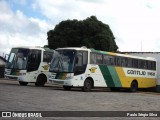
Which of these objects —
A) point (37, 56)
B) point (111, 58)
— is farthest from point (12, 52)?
point (111, 58)

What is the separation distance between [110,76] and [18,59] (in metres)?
6.64

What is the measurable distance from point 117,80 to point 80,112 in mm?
16293

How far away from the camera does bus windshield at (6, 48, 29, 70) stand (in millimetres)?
28769

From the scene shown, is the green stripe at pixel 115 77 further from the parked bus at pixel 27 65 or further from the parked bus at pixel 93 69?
the parked bus at pixel 27 65

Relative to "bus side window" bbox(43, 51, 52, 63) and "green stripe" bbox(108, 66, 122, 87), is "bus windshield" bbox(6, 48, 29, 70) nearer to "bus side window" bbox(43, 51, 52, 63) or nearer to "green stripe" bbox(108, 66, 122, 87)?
"bus side window" bbox(43, 51, 52, 63)

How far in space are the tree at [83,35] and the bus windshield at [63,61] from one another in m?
21.8

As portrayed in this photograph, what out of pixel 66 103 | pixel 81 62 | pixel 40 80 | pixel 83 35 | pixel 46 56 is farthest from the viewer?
pixel 83 35

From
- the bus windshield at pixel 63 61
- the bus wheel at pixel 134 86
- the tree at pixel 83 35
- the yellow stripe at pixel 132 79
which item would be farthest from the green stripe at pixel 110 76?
the tree at pixel 83 35

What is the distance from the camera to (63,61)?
85.9ft

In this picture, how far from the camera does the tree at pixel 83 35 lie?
48.8 m

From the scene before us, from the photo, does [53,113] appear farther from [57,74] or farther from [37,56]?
[37,56]

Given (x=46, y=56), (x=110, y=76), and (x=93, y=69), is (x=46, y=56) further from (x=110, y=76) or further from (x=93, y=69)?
(x=110, y=76)

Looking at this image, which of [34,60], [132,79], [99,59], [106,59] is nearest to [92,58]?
[99,59]

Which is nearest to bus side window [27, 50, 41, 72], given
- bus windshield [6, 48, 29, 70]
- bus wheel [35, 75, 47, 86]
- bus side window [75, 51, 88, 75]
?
bus windshield [6, 48, 29, 70]
